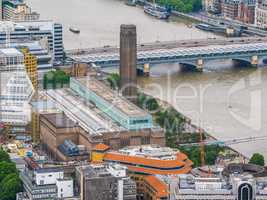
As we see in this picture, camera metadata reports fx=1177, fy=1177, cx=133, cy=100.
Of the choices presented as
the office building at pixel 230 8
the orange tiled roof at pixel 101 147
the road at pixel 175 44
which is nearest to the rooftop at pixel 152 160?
the orange tiled roof at pixel 101 147

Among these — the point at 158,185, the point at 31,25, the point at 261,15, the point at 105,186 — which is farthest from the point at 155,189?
the point at 261,15

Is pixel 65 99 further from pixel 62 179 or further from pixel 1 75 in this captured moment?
pixel 62 179

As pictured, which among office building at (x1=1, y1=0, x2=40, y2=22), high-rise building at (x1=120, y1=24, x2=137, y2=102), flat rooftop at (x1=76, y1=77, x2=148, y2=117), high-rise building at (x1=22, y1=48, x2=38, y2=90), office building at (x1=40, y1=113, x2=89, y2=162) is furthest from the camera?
office building at (x1=1, y1=0, x2=40, y2=22)

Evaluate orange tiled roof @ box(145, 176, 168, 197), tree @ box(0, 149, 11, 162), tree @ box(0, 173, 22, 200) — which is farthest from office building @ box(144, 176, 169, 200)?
tree @ box(0, 149, 11, 162)

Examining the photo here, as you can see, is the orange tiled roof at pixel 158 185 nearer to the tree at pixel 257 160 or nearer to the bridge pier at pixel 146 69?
the tree at pixel 257 160

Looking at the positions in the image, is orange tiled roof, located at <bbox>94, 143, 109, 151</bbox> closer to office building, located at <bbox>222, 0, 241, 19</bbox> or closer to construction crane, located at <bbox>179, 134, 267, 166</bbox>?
construction crane, located at <bbox>179, 134, 267, 166</bbox>

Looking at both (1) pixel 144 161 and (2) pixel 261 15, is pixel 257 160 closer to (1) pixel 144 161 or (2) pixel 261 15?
(1) pixel 144 161
